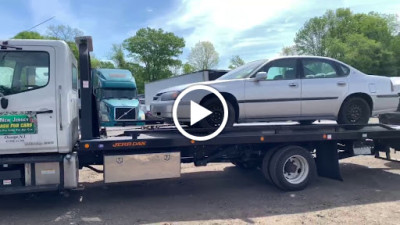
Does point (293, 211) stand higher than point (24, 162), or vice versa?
point (24, 162)

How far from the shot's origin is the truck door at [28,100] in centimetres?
500

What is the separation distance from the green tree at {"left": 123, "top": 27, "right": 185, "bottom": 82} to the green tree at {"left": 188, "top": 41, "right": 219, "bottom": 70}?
455 centimetres

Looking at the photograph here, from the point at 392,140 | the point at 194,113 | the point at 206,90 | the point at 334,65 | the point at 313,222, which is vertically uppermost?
the point at 334,65

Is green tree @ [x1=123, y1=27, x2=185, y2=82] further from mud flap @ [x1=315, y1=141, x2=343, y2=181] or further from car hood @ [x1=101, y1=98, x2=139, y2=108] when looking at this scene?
mud flap @ [x1=315, y1=141, x2=343, y2=181]

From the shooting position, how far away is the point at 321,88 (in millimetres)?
6586

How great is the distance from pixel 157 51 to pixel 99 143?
2323 inches

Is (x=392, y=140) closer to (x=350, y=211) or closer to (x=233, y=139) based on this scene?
(x=350, y=211)

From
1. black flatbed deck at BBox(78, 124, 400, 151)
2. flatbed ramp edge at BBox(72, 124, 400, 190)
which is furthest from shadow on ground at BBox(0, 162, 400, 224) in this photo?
black flatbed deck at BBox(78, 124, 400, 151)

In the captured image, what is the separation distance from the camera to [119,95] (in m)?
15.5

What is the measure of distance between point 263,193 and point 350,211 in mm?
1576

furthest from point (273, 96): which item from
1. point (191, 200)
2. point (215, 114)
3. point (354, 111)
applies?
point (191, 200)

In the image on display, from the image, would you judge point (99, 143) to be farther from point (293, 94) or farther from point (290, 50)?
point (290, 50)

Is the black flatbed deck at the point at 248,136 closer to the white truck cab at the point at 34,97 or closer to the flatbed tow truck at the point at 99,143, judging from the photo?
the flatbed tow truck at the point at 99,143

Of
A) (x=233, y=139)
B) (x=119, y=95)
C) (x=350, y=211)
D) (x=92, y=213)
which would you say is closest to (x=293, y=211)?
(x=350, y=211)
